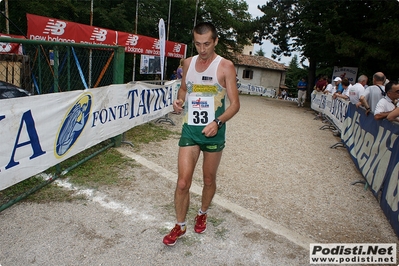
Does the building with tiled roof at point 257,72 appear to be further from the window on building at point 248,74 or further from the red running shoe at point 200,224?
the red running shoe at point 200,224

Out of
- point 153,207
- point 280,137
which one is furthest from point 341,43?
point 153,207

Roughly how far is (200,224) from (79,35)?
→ 37.2 feet

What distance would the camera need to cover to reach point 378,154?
4.70 metres

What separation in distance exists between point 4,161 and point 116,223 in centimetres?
130

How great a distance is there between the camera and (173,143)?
6.91 m

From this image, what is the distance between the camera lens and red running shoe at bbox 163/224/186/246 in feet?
9.48

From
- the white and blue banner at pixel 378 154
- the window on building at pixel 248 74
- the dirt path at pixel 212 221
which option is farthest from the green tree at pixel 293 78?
the dirt path at pixel 212 221

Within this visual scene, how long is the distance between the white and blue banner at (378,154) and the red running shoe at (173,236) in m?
2.56

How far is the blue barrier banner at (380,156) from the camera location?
3.82m

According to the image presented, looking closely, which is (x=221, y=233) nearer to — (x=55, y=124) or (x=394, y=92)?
(x=55, y=124)

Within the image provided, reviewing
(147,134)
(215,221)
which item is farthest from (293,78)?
(215,221)

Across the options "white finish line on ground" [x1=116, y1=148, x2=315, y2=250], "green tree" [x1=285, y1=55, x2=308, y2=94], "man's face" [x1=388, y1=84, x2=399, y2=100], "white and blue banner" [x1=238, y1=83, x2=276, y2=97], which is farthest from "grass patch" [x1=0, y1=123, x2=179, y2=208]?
"green tree" [x1=285, y1=55, x2=308, y2=94]

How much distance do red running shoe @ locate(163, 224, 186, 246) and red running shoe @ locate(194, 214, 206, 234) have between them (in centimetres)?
23

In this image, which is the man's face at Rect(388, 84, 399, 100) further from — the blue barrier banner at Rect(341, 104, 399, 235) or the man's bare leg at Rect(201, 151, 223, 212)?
the man's bare leg at Rect(201, 151, 223, 212)
